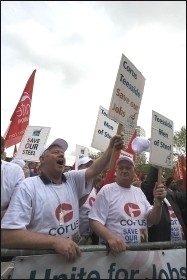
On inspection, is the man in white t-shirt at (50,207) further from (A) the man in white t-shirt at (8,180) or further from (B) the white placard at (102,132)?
(B) the white placard at (102,132)

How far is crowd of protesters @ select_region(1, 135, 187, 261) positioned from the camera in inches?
102

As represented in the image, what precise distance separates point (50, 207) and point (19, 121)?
3453 millimetres

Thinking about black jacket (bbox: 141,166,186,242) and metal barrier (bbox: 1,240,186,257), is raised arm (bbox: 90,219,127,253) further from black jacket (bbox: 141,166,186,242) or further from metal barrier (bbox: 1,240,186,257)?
black jacket (bbox: 141,166,186,242)

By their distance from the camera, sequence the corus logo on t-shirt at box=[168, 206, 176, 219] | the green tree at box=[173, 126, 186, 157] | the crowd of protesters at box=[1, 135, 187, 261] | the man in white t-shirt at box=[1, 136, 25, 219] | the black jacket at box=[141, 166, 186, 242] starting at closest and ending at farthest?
1. the crowd of protesters at box=[1, 135, 187, 261]
2. the man in white t-shirt at box=[1, 136, 25, 219]
3. the black jacket at box=[141, 166, 186, 242]
4. the corus logo on t-shirt at box=[168, 206, 176, 219]
5. the green tree at box=[173, 126, 186, 157]

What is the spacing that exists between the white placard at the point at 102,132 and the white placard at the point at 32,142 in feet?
3.58

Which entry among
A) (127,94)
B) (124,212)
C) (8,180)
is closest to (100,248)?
(124,212)

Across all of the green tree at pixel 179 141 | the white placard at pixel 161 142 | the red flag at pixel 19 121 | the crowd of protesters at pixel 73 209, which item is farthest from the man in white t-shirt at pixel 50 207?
the green tree at pixel 179 141

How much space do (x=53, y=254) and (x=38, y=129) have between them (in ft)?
14.9

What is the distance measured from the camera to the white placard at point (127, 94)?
3504mm

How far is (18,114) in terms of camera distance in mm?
6113

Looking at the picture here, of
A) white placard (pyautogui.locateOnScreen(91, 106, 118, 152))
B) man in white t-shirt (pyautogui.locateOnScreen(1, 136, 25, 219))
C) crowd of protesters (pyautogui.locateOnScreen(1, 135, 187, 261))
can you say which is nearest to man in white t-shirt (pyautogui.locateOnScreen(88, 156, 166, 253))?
crowd of protesters (pyautogui.locateOnScreen(1, 135, 187, 261))

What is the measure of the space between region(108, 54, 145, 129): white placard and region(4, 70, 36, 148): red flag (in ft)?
8.72

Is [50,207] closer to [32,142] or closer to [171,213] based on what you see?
[171,213]

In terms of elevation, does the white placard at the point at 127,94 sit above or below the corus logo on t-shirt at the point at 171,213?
above
